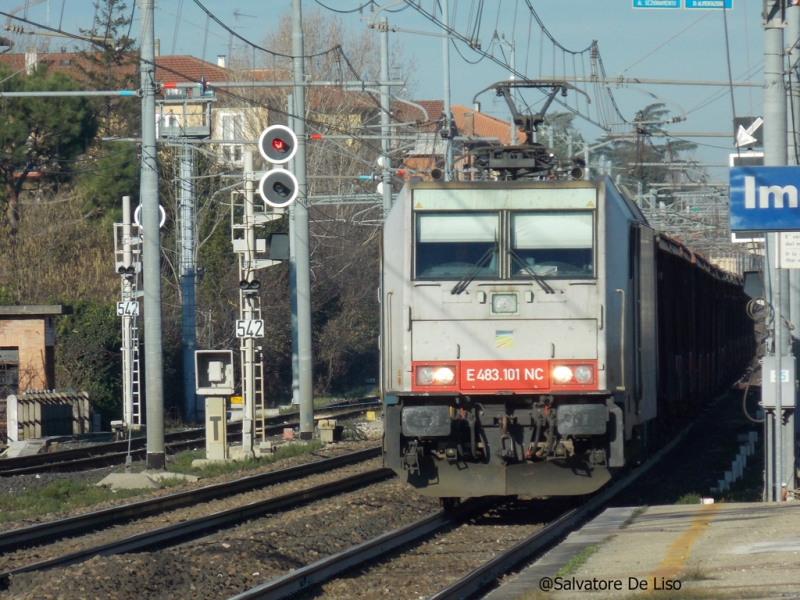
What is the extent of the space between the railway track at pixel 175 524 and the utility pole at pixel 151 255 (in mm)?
1895

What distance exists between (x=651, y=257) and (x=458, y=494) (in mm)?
3999

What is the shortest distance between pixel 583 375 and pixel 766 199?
2.62 m

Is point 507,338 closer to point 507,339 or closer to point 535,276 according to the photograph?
point 507,339

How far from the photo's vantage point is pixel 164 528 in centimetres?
1054

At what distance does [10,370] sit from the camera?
82.5ft

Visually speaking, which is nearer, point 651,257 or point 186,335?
point 651,257

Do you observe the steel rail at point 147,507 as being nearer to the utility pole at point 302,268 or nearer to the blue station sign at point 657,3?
the utility pole at point 302,268

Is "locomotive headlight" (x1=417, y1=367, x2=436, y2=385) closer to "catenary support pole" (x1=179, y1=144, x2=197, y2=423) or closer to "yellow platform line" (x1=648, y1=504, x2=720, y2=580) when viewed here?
"yellow platform line" (x1=648, y1=504, x2=720, y2=580)

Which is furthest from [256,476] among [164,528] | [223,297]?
[223,297]

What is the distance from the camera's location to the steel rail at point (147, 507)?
10449 mm

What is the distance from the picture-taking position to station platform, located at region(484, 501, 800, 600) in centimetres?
645

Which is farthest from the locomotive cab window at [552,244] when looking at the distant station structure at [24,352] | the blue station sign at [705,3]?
the distant station structure at [24,352]

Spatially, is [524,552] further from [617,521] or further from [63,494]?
[63,494]

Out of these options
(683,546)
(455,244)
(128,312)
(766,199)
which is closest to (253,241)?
(128,312)
